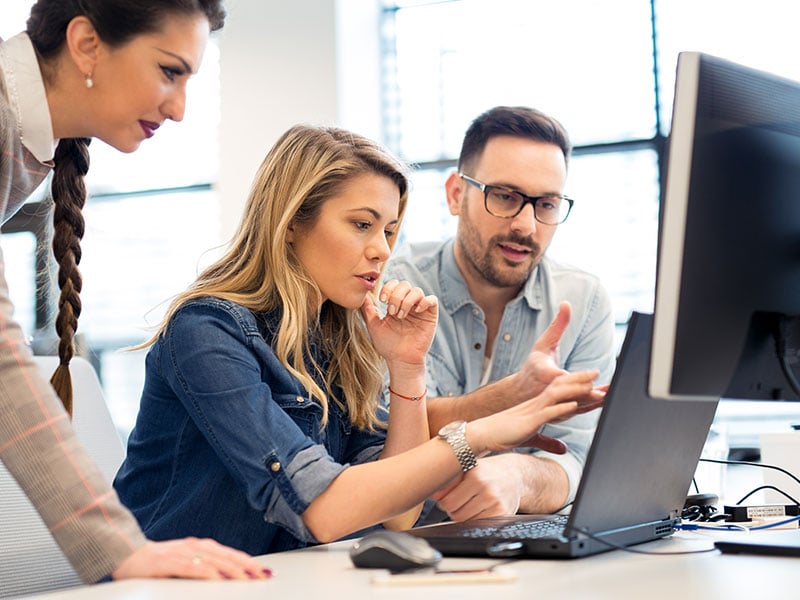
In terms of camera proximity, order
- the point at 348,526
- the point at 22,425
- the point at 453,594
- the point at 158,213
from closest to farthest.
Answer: the point at 453,594, the point at 22,425, the point at 348,526, the point at 158,213

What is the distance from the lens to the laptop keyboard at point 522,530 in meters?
1.06

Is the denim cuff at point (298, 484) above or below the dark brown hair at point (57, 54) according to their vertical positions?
below

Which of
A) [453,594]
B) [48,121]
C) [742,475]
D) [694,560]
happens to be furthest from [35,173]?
[742,475]

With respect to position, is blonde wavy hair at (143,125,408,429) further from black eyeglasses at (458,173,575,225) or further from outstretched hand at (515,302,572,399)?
black eyeglasses at (458,173,575,225)

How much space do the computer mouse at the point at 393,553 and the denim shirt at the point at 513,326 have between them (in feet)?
3.85

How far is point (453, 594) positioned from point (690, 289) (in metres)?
0.37

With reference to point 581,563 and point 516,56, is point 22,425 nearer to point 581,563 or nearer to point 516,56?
point 581,563

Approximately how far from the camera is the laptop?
3.30 feet

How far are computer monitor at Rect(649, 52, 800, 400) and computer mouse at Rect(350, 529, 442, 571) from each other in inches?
10.6

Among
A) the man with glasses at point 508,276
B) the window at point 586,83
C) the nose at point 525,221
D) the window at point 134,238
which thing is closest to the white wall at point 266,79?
the window at point 134,238

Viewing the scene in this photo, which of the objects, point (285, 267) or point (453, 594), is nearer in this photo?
point (453, 594)

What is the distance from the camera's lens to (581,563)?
0.99 m

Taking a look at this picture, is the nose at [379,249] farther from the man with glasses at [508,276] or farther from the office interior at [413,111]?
the office interior at [413,111]

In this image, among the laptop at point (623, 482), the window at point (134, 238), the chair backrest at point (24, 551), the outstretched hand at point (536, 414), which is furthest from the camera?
the window at point (134, 238)
